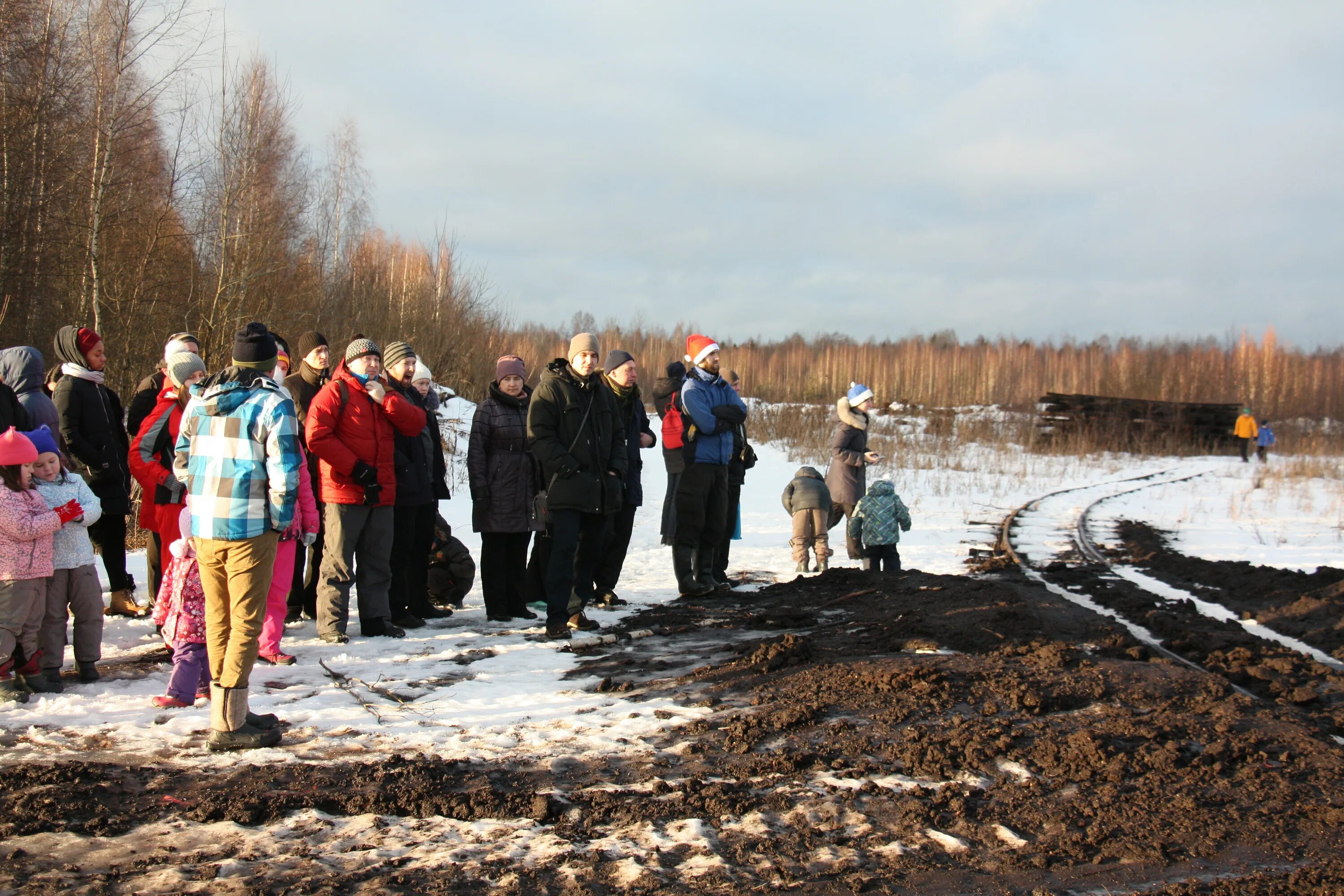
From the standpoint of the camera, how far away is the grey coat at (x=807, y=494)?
10102mm

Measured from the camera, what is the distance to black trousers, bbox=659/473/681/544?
885cm

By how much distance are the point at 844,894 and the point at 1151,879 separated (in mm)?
1064

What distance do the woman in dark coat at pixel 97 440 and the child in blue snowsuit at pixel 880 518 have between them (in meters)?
6.14

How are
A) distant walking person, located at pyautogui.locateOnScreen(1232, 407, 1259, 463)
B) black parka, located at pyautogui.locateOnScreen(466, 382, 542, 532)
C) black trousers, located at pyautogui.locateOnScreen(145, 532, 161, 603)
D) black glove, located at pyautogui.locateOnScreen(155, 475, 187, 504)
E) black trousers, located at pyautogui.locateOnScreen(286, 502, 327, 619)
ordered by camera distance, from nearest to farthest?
black glove, located at pyautogui.locateOnScreen(155, 475, 187, 504) → black trousers, located at pyautogui.locateOnScreen(145, 532, 161, 603) → black trousers, located at pyautogui.locateOnScreen(286, 502, 327, 619) → black parka, located at pyautogui.locateOnScreen(466, 382, 542, 532) → distant walking person, located at pyautogui.locateOnScreen(1232, 407, 1259, 463)

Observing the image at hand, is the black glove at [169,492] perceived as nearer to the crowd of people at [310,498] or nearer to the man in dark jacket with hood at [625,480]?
the crowd of people at [310,498]

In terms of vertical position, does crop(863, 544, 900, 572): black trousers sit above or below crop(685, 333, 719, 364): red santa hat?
below

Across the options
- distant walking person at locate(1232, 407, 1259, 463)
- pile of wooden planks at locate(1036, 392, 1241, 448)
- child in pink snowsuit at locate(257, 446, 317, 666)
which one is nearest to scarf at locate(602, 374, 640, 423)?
child in pink snowsuit at locate(257, 446, 317, 666)

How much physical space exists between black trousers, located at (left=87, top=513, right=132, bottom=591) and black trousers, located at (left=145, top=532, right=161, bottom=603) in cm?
17

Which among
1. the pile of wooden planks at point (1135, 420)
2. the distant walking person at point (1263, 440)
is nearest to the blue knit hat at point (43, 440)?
the pile of wooden planks at point (1135, 420)

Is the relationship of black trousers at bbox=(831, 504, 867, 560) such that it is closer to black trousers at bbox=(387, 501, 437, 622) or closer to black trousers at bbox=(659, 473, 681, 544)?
black trousers at bbox=(659, 473, 681, 544)

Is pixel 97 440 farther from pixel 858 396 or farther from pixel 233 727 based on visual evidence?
pixel 858 396

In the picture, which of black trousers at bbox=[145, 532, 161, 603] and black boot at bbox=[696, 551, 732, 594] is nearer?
black trousers at bbox=[145, 532, 161, 603]

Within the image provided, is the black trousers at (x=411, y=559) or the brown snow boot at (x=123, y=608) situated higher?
the black trousers at (x=411, y=559)

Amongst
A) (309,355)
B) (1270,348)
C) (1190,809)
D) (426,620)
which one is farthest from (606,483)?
(1270,348)
